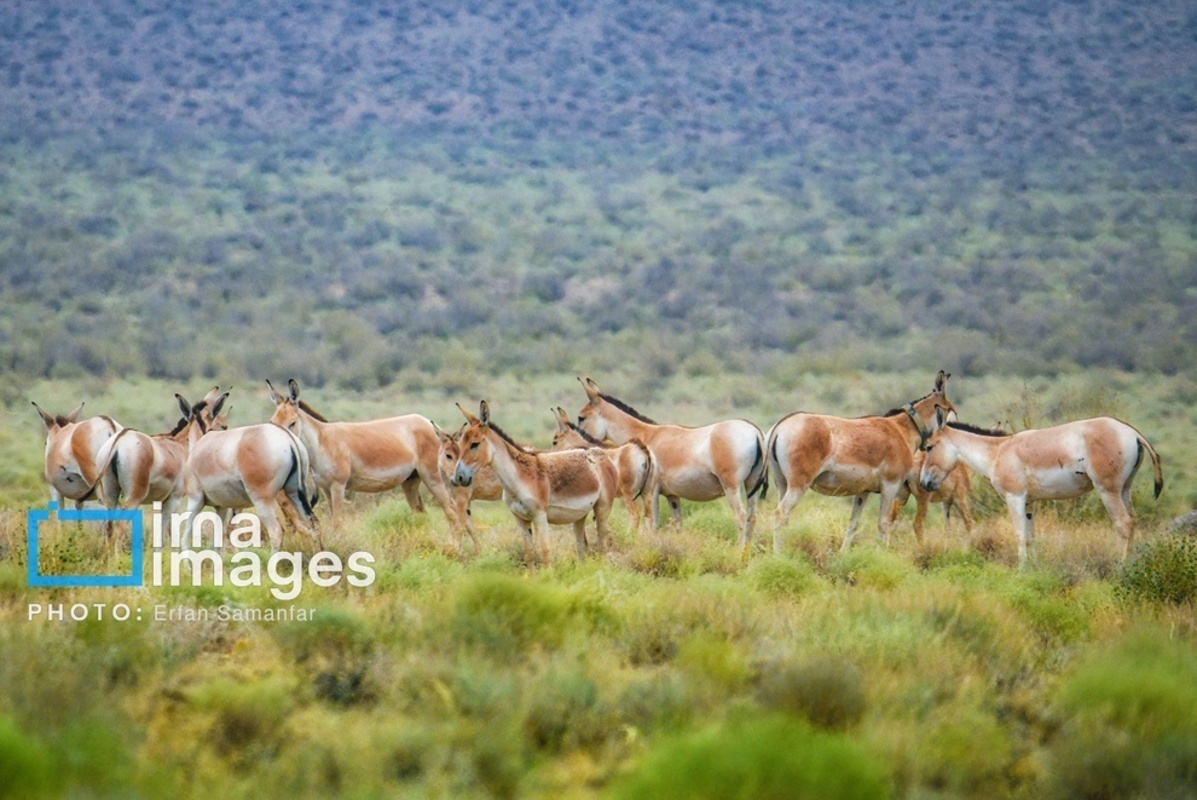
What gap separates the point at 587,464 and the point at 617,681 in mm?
4897

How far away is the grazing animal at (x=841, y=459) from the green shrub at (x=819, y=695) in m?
6.24

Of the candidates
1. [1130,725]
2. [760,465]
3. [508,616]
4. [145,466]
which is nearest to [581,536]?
[760,465]

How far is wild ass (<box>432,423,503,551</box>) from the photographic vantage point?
15164 mm

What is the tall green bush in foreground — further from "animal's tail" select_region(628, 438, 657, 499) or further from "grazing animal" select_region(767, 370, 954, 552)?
"animal's tail" select_region(628, 438, 657, 499)

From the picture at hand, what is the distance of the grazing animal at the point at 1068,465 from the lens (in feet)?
50.0

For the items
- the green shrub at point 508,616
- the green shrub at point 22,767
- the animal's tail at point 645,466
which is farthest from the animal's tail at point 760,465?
the green shrub at point 22,767

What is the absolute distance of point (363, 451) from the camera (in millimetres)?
16562

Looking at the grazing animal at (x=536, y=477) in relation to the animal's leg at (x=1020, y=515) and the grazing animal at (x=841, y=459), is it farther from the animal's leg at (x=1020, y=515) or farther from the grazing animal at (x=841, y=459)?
the animal's leg at (x=1020, y=515)

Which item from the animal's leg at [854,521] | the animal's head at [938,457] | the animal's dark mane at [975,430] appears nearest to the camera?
the animal's leg at [854,521]

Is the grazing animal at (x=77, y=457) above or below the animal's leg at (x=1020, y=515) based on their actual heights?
above

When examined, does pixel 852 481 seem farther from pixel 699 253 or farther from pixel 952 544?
pixel 699 253

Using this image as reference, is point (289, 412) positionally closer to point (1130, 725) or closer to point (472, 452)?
point (472, 452)

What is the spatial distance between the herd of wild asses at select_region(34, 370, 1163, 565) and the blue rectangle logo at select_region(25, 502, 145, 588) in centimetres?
29

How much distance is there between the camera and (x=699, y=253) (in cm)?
5316
